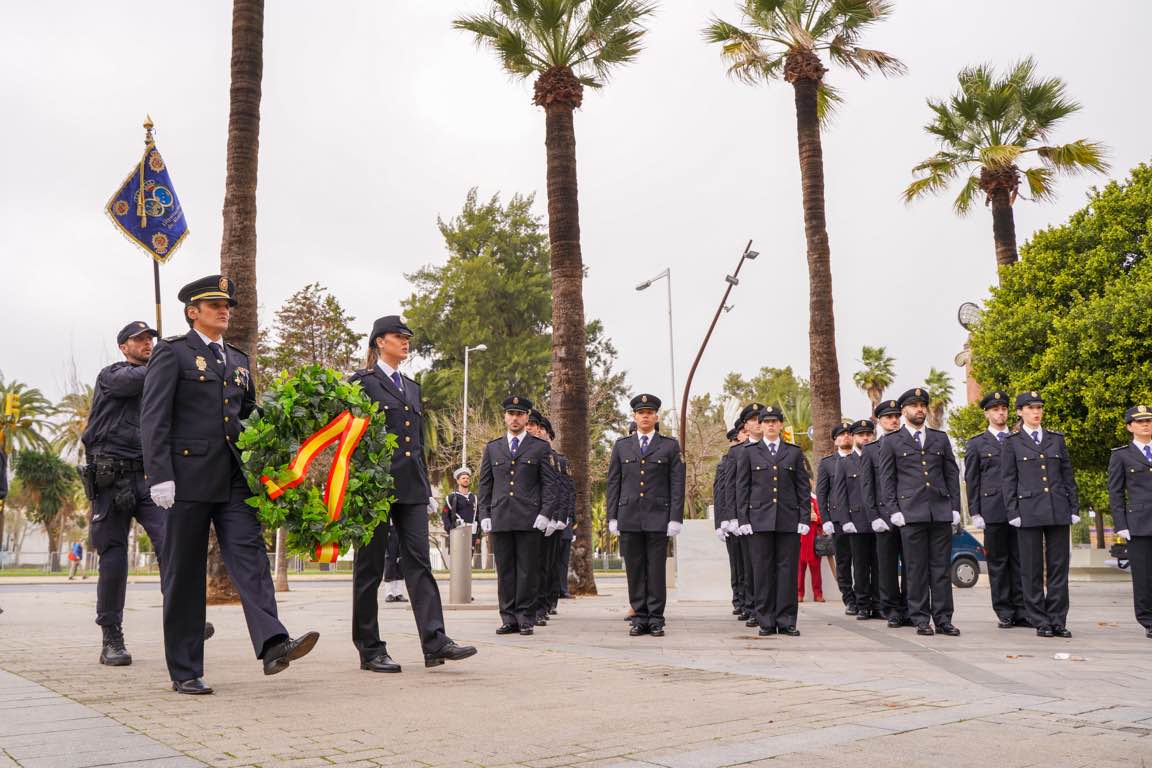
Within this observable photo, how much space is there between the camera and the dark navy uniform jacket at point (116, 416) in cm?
762

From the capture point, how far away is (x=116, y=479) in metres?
7.57

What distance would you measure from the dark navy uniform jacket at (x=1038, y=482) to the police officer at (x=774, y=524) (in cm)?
221

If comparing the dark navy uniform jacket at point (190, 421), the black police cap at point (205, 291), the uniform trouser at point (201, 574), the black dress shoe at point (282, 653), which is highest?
the black police cap at point (205, 291)

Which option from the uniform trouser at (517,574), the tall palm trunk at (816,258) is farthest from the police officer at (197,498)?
the tall palm trunk at (816,258)

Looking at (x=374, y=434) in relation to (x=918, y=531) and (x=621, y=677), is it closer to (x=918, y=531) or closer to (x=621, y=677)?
(x=621, y=677)

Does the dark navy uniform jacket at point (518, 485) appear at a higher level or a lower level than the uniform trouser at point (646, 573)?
higher

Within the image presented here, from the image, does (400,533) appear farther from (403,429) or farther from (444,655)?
(444,655)

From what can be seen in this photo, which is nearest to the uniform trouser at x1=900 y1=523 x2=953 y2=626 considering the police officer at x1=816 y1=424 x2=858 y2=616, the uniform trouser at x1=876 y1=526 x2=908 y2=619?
the uniform trouser at x1=876 y1=526 x2=908 y2=619

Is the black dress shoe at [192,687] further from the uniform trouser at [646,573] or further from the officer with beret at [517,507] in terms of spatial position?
the uniform trouser at [646,573]

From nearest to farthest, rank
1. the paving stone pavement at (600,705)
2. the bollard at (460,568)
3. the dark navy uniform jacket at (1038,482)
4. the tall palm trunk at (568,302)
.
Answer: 1. the paving stone pavement at (600,705)
2. the dark navy uniform jacket at (1038,482)
3. the bollard at (460,568)
4. the tall palm trunk at (568,302)

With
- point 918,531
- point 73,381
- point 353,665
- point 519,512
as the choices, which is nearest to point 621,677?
point 353,665

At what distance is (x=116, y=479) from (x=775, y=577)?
6303 millimetres

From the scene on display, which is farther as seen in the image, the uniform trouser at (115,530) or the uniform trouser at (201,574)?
the uniform trouser at (115,530)

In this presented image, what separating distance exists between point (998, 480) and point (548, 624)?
524 centimetres
